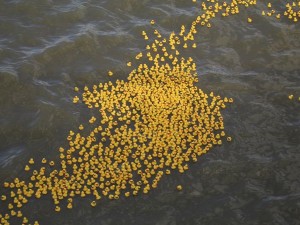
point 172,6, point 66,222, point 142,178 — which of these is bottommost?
point 66,222

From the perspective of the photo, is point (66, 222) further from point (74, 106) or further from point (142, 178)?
point (74, 106)

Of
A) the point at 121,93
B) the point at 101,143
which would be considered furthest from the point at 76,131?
the point at 121,93

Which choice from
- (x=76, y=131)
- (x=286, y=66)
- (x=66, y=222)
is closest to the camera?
(x=66, y=222)

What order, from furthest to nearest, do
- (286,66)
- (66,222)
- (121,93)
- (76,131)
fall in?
(286,66)
(121,93)
(76,131)
(66,222)

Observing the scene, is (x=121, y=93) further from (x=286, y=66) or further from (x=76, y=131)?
(x=286, y=66)

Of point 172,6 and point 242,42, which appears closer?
point 242,42

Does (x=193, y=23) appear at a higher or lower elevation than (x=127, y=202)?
higher

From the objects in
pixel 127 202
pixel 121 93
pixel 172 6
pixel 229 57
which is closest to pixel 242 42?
pixel 229 57
